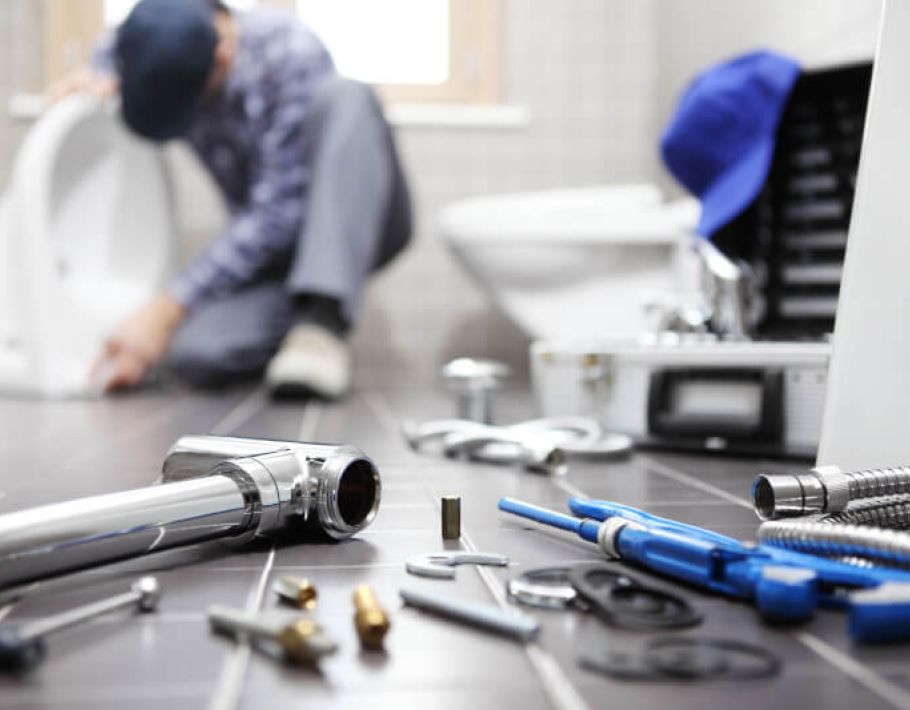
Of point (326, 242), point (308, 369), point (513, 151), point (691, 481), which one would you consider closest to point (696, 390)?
point (691, 481)

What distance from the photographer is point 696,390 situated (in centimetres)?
117

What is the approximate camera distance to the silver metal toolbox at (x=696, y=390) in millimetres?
1077

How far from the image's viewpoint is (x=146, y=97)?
2096 mm

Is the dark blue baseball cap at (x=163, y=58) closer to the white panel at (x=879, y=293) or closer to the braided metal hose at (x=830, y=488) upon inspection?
the white panel at (x=879, y=293)

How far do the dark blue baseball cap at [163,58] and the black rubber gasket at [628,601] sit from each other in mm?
1777

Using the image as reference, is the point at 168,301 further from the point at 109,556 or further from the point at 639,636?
the point at 639,636

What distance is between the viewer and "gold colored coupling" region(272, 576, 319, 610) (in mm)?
534

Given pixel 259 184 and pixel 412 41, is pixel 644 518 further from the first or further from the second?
pixel 412 41

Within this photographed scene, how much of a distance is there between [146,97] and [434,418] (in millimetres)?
1006

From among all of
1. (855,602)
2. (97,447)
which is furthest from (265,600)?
(97,447)

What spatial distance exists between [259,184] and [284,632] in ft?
6.28

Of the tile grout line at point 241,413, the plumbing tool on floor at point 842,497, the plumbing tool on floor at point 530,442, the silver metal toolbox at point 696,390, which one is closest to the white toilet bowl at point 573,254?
the tile grout line at point 241,413

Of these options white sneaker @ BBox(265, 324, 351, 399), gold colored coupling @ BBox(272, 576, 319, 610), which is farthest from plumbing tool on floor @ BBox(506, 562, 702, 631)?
white sneaker @ BBox(265, 324, 351, 399)

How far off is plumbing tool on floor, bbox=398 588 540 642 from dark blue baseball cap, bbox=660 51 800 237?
910mm
